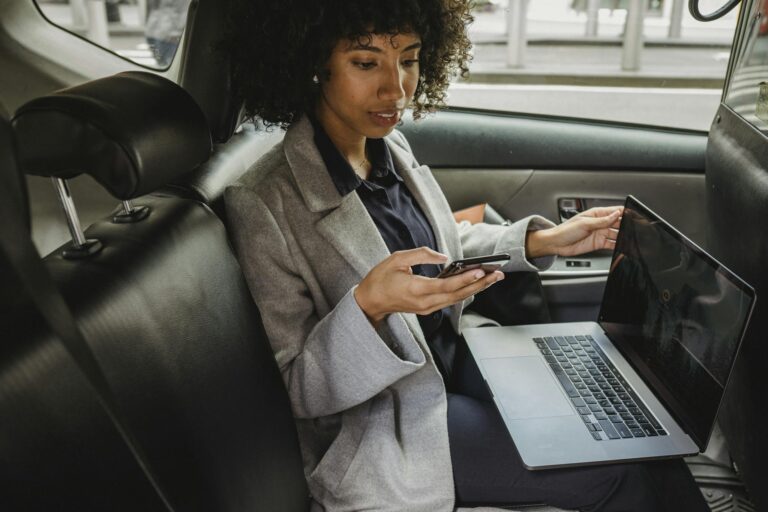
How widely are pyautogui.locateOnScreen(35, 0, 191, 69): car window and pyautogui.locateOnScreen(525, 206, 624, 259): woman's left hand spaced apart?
93cm

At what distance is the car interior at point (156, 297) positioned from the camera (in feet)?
1.94

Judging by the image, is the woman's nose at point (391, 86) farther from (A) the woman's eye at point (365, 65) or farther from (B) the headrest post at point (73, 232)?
(B) the headrest post at point (73, 232)

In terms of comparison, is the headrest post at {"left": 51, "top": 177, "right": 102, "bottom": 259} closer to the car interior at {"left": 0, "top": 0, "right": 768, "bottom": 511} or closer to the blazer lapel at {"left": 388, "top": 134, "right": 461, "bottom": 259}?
the car interior at {"left": 0, "top": 0, "right": 768, "bottom": 511}

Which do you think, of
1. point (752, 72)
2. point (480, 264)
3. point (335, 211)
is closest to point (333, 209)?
point (335, 211)

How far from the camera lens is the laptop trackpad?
111 cm

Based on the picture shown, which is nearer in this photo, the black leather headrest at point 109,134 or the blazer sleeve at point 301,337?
the black leather headrest at point 109,134

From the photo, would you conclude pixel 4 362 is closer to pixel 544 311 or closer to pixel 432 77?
pixel 432 77

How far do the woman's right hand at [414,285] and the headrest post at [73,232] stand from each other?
0.37m

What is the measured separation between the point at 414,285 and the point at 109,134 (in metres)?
0.44

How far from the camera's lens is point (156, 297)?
79 centimetres

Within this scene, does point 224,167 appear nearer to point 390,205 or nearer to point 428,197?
point 390,205

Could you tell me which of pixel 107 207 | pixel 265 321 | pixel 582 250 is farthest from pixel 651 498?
pixel 107 207

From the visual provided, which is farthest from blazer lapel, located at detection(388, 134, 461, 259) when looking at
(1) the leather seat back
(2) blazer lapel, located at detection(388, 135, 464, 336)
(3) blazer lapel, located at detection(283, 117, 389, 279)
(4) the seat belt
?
(4) the seat belt

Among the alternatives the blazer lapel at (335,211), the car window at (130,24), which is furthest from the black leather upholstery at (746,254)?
Result: the car window at (130,24)
